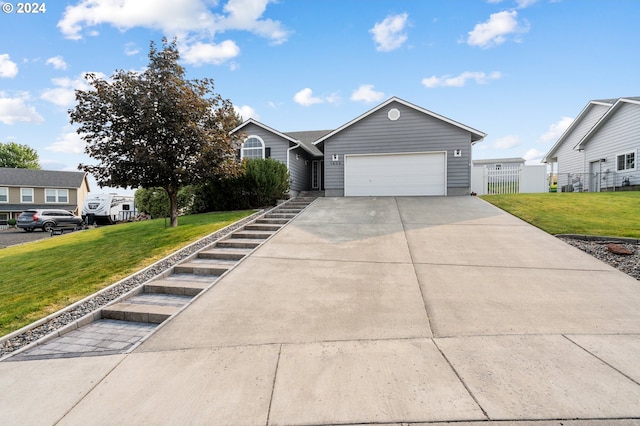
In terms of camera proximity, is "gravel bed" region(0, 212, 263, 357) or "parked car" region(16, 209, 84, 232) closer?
"gravel bed" region(0, 212, 263, 357)

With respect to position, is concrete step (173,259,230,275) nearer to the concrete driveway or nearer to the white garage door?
the concrete driveway

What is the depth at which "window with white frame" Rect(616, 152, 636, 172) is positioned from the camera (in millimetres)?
15789

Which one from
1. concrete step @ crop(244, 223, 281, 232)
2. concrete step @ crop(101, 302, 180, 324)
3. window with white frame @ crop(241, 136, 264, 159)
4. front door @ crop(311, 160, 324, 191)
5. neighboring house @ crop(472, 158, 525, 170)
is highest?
neighboring house @ crop(472, 158, 525, 170)

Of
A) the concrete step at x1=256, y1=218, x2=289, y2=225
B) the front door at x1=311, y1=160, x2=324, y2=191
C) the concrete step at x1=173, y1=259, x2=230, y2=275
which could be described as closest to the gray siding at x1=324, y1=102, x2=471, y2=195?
the front door at x1=311, y1=160, x2=324, y2=191

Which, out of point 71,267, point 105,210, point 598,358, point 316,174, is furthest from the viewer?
point 105,210

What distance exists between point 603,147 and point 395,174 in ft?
44.2

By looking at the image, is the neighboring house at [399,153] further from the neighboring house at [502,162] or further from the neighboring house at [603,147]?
the neighboring house at [502,162]

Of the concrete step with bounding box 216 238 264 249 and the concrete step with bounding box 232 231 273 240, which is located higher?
the concrete step with bounding box 232 231 273 240

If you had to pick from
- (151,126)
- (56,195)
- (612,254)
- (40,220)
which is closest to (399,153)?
(612,254)

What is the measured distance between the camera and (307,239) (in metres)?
8.07

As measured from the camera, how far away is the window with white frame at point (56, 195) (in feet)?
106

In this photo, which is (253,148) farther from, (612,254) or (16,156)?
(16,156)

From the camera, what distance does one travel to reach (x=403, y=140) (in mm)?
14969

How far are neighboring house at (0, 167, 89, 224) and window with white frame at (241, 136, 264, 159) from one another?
2826 cm
